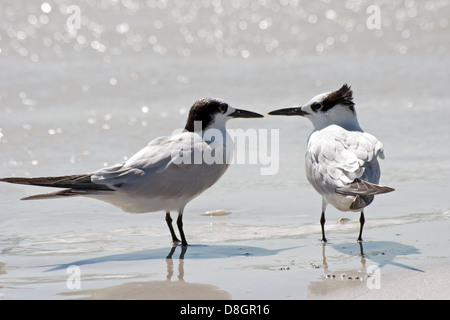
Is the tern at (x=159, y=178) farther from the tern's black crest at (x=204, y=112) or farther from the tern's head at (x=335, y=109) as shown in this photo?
the tern's head at (x=335, y=109)

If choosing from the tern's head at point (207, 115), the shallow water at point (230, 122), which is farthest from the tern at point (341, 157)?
the tern's head at point (207, 115)

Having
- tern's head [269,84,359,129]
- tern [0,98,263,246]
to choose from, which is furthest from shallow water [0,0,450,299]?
tern's head [269,84,359,129]

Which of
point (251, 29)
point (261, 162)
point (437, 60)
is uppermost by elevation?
point (251, 29)

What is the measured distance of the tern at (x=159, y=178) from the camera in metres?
4.37

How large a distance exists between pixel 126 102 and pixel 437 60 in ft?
12.5

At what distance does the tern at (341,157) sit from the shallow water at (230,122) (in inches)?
11.9

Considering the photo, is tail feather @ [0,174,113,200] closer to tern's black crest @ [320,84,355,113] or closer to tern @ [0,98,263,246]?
tern @ [0,98,263,246]

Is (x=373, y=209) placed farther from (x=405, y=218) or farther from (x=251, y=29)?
(x=251, y=29)

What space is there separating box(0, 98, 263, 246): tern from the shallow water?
238mm

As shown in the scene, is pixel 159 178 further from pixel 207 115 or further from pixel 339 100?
pixel 339 100

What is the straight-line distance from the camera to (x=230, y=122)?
25.2 feet

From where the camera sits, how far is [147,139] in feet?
22.8
